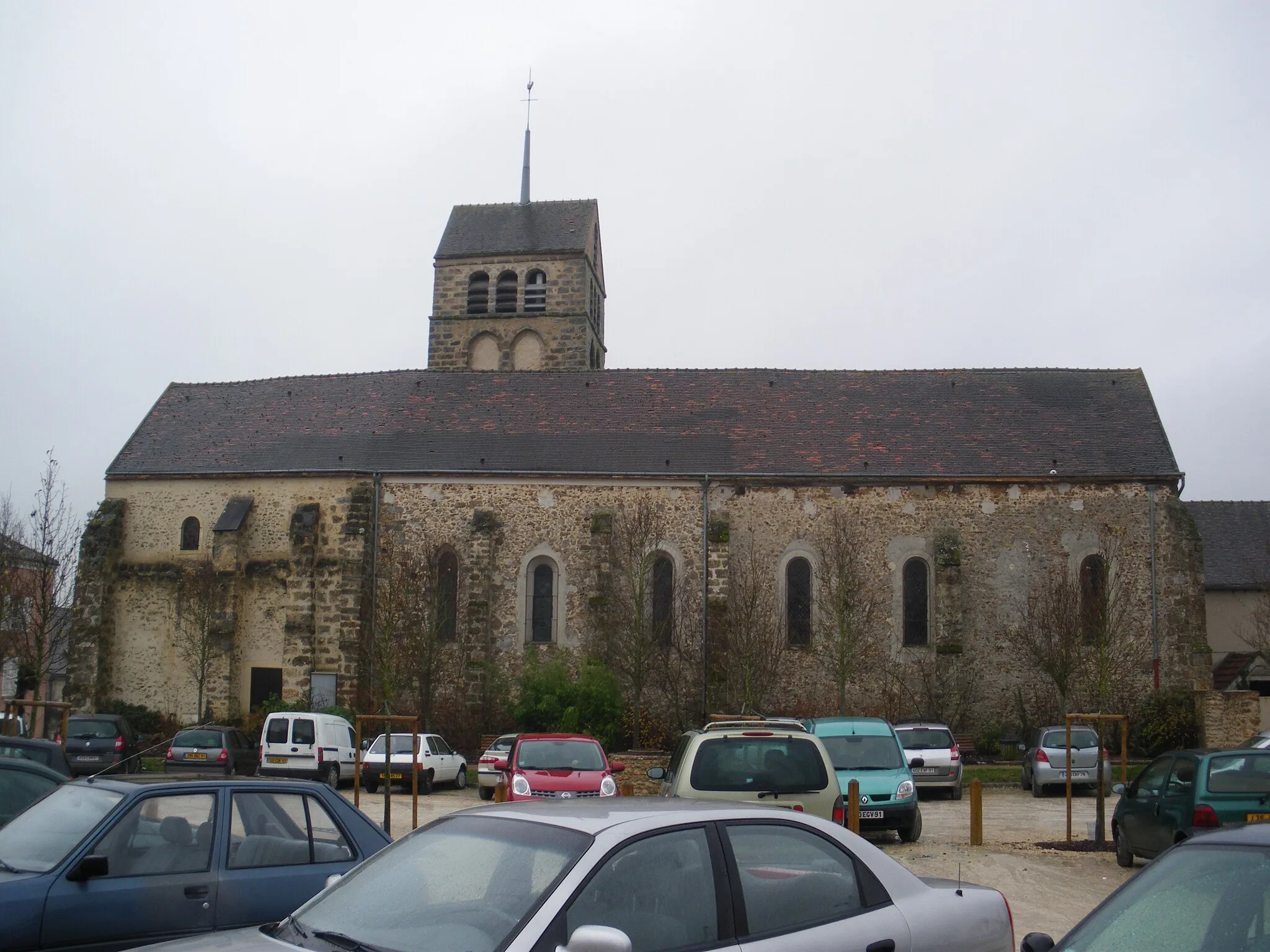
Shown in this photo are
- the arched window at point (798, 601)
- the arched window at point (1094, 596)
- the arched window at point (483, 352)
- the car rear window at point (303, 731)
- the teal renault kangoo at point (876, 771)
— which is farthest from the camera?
the arched window at point (483, 352)

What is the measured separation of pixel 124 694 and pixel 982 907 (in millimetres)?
30772

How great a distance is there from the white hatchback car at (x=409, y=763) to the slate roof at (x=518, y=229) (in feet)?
73.3

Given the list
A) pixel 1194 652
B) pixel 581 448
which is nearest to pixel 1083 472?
pixel 1194 652

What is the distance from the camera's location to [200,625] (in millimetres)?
31250

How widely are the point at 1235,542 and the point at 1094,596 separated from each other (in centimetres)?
1223

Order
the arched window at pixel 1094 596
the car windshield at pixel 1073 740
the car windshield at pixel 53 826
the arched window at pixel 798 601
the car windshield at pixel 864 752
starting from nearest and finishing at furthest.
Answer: the car windshield at pixel 53 826 < the car windshield at pixel 864 752 < the car windshield at pixel 1073 740 < the arched window at pixel 1094 596 < the arched window at pixel 798 601

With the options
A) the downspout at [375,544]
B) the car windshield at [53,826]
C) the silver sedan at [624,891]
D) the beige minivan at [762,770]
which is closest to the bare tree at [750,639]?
the downspout at [375,544]

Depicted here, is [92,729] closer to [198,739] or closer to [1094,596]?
[198,739]

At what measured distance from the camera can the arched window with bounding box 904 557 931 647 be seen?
1199 inches

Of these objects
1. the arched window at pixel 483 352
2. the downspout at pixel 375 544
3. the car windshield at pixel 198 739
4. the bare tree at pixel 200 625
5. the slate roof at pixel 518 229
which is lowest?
the car windshield at pixel 198 739

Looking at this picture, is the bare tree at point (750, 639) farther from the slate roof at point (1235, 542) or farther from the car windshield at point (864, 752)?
the slate roof at point (1235, 542)

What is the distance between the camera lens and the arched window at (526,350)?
140ft

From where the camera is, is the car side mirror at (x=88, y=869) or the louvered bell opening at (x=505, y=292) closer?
the car side mirror at (x=88, y=869)

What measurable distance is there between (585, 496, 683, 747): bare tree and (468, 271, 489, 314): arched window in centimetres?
1478
